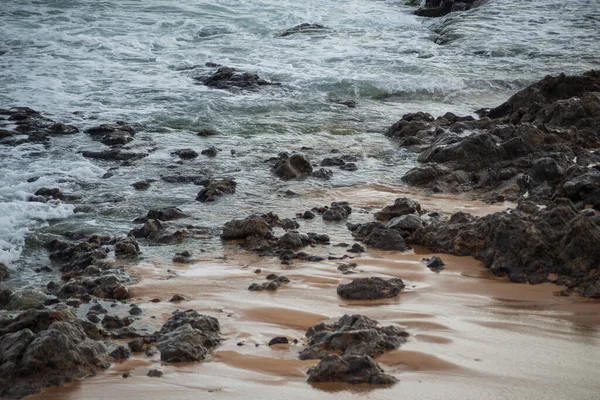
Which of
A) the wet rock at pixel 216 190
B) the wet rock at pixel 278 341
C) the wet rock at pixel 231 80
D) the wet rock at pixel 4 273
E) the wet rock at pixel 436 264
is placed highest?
the wet rock at pixel 231 80

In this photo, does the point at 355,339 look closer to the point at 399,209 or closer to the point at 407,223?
the point at 407,223

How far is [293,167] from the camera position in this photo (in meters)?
8.36

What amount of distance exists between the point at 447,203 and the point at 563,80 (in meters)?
4.03

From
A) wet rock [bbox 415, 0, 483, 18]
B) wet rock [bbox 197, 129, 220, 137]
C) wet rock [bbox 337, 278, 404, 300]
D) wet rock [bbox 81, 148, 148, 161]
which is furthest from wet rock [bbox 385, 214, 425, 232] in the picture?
wet rock [bbox 415, 0, 483, 18]

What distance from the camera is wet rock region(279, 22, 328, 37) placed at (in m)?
18.2

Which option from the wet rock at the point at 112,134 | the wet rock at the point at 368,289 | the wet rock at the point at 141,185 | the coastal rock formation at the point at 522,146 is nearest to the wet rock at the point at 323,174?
the coastal rock formation at the point at 522,146

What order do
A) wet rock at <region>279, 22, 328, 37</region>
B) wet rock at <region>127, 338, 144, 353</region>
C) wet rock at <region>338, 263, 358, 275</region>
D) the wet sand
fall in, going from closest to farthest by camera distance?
the wet sand → wet rock at <region>127, 338, 144, 353</region> → wet rock at <region>338, 263, 358, 275</region> → wet rock at <region>279, 22, 328, 37</region>

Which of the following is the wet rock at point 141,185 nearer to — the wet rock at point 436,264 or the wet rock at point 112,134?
the wet rock at point 112,134

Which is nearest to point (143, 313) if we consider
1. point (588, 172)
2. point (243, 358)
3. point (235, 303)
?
point (235, 303)

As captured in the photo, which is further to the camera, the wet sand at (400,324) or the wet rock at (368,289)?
the wet rock at (368,289)

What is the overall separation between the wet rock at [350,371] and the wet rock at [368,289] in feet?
4.05

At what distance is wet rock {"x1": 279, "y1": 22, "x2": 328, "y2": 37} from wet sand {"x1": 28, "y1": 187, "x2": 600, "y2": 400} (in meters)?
12.8

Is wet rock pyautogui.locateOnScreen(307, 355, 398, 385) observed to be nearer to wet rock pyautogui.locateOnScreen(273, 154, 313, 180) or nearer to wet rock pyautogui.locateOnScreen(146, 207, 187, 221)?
wet rock pyautogui.locateOnScreen(146, 207, 187, 221)

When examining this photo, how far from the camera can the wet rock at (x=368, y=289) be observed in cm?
491
